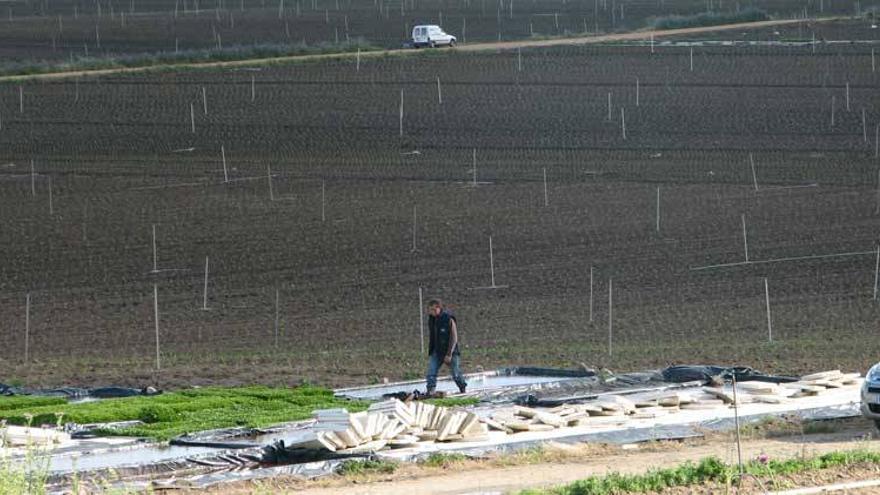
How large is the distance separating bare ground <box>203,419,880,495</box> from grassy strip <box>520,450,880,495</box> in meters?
0.14

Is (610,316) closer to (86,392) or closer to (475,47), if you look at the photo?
(86,392)

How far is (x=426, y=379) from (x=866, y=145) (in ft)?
73.3

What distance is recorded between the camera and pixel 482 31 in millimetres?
74812

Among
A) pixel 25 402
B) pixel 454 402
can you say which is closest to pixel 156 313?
pixel 25 402

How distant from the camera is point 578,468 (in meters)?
17.3

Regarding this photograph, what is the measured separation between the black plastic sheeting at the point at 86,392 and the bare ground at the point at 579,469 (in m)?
7.36

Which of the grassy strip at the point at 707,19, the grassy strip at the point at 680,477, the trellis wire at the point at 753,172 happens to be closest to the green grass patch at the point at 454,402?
the grassy strip at the point at 680,477

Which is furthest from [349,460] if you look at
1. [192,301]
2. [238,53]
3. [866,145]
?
[238,53]

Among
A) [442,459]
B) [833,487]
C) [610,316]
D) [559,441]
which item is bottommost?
[610,316]

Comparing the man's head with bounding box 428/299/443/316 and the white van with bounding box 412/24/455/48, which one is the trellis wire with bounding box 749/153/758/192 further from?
the white van with bounding box 412/24/455/48

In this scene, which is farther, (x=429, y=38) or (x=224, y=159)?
(x=429, y=38)

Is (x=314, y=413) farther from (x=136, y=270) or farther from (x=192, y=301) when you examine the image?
(x=136, y=270)

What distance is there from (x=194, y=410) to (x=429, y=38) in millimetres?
46210

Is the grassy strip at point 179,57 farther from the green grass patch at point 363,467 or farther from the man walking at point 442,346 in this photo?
the green grass patch at point 363,467
